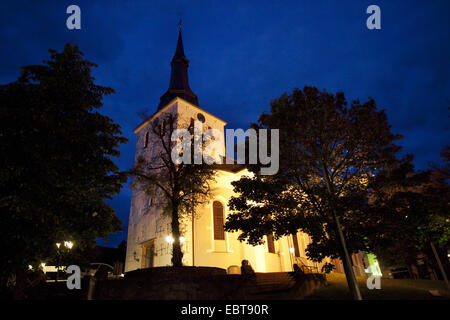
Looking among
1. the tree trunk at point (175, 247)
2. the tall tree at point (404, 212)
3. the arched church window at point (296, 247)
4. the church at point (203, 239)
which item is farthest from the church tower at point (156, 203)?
the tall tree at point (404, 212)

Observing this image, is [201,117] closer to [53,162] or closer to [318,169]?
[318,169]

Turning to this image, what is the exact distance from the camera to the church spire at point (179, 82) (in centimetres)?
3291

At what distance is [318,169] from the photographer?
1343 centimetres

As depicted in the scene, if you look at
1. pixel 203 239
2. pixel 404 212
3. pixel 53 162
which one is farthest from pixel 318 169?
pixel 203 239

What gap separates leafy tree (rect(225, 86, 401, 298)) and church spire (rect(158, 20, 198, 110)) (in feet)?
68.7

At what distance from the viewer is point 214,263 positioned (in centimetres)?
2138

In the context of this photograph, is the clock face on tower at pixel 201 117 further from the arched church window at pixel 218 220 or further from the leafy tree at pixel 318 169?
the leafy tree at pixel 318 169

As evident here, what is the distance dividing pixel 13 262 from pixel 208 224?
14983mm

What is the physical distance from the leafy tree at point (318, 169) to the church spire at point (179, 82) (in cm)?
2092

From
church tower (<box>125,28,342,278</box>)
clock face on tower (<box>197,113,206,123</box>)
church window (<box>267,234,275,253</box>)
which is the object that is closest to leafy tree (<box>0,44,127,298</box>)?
church tower (<box>125,28,342,278</box>)

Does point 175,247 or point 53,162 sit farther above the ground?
point 53,162

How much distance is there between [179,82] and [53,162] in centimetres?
2626

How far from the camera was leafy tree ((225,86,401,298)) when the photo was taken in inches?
480
